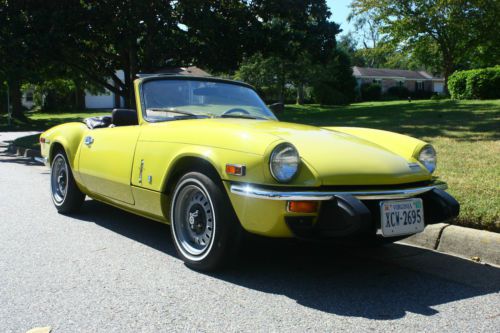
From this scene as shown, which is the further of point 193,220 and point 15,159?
point 15,159

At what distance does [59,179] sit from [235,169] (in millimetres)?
3132

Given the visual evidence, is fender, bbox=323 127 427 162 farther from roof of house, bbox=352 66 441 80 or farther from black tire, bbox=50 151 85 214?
roof of house, bbox=352 66 441 80

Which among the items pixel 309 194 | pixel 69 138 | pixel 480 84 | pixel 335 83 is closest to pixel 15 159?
pixel 69 138

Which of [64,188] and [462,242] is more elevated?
[64,188]

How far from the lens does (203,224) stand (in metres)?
3.91

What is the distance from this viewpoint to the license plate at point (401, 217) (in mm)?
3449

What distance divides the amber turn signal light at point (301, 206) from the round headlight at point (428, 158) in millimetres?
1295

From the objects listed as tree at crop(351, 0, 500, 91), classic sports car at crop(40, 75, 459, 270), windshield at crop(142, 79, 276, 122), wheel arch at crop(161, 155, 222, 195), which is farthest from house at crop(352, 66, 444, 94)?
wheel arch at crop(161, 155, 222, 195)

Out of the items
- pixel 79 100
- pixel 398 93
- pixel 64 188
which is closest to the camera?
pixel 64 188

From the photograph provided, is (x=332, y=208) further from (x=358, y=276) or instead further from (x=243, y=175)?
(x=358, y=276)

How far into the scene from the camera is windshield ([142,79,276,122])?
4.73 metres

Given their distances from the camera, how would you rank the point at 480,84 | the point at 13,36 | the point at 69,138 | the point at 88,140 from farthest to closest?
the point at 480,84 < the point at 13,36 < the point at 69,138 < the point at 88,140

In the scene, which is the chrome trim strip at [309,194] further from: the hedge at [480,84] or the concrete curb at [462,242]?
the hedge at [480,84]

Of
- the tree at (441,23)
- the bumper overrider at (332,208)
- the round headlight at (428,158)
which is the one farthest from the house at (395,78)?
the bumper overrider at (332,208)
